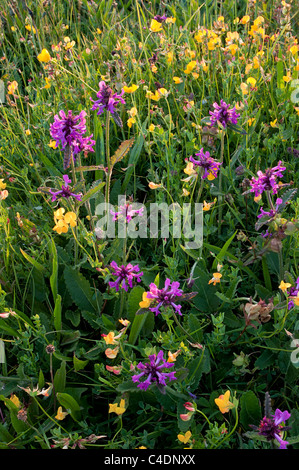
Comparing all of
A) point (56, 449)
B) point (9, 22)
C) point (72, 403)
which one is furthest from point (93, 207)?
point (9, 22)

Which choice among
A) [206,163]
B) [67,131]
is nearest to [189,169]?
[206,163]

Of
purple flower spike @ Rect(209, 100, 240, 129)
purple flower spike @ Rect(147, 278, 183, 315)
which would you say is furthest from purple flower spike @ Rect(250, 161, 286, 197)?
purple flower spike @ Rect(147, 278, 183, 315)

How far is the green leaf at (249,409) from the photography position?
1.25m

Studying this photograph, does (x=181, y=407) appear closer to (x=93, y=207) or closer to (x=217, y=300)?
(x=217, y=300)

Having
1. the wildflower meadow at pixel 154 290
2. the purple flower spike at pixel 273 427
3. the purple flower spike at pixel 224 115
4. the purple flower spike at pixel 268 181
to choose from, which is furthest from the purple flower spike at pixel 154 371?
the purple flower spike at pixel 224 115

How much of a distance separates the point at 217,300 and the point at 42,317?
592 mm

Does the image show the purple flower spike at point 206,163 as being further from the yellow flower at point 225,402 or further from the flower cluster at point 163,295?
the yellow flower at point 225,402

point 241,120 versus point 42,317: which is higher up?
point 241,120

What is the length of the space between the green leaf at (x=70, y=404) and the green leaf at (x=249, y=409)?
18.7 inches

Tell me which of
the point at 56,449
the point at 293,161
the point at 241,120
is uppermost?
the point at 241,120

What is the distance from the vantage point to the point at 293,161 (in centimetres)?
184

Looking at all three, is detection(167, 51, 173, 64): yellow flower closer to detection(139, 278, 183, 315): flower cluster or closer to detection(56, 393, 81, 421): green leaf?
detection(139, 278, 183, 315): flower cluster

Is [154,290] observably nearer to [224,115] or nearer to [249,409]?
[249,409]
